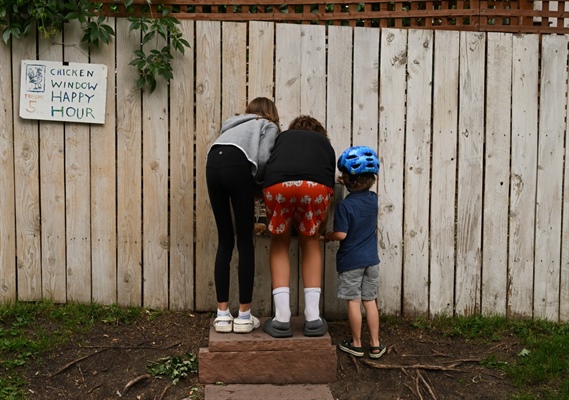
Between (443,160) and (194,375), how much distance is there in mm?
2463

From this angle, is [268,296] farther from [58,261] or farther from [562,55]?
[562,55]

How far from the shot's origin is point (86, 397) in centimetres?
445

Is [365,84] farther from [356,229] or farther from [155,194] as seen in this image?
[155,194]

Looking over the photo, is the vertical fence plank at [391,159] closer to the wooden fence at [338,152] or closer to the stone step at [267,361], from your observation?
the wooden fence at [338,152]

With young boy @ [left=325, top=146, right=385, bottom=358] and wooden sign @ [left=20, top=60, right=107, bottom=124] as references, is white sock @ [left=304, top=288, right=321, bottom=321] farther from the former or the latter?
wooden sign @ [left=20, top=60, right=107, bottom=124]

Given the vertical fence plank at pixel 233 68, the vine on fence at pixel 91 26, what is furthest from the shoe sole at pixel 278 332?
the vine on fence at pixel 91 26

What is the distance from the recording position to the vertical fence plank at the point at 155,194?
208 inches

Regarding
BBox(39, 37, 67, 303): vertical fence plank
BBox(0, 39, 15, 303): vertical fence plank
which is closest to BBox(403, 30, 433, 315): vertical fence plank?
BBox(39, 37, 67, 303): vertical fence plank

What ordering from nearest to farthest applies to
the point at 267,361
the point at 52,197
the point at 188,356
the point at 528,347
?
the point at 267,361, the point at 188,356, the point at 528,347, the point at 52,197

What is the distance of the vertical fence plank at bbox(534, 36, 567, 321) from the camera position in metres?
5.49

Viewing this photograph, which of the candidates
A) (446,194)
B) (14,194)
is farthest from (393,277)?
(14,194)

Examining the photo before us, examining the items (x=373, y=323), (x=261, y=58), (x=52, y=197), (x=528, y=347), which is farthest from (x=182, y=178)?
(x=528, y=347)

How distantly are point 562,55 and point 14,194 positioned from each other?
432cm

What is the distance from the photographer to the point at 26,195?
5.28 m
